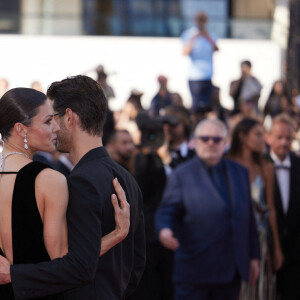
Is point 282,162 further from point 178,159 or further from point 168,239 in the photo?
point 168,239

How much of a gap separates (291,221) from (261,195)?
1.27 ft

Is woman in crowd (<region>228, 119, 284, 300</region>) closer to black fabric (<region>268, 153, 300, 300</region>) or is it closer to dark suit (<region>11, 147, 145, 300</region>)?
black fabric (<region>268, 153, 300, 300</region>)


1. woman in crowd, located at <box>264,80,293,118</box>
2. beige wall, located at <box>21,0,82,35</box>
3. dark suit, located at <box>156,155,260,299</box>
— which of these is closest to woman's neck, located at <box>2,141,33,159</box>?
dark suit, located at <box>156,155,260,299</box>

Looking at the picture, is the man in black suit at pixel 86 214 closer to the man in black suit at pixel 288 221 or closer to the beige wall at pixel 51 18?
the man in black suit at pixel 288 221

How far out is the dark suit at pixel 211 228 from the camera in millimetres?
6785

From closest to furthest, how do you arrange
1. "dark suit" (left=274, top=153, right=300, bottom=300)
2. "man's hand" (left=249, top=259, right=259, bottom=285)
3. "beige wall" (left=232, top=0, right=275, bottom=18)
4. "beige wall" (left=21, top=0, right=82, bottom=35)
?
1. "man's hand" (left=249, top=259, right=259, bottom=285)
2. "dark suit" (left=274, top=153, right=300, bottom=300)
3. "beige wall" (left=21, top=0, right=82, bottom=35)
4. "beige wall" (left=232, top=0, right=275, bottom=18)

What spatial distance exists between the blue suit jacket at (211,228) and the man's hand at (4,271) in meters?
3.38

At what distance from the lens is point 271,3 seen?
1044 inches

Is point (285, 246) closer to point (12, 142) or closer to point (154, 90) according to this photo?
point (12, 142)

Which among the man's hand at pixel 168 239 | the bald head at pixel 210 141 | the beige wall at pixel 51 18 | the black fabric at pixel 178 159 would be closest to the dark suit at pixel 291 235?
the bald head at pixel 210 141

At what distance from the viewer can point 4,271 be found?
11.6 feet

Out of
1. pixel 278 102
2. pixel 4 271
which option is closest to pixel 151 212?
A: pixel 4 271

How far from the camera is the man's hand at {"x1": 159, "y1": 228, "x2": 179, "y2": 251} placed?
6.63 m

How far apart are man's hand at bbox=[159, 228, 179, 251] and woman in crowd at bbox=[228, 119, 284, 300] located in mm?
1181
